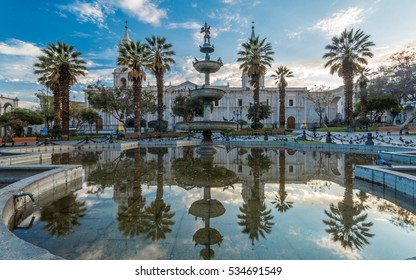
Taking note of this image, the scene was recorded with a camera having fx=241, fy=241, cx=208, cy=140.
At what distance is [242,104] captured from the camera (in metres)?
55.5

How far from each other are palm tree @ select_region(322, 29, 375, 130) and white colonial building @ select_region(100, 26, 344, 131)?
2426 cm

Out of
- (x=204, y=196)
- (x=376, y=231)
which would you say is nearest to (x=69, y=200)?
(x=204, y=196)

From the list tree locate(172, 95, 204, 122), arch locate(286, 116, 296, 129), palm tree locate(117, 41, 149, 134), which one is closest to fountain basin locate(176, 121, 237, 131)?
palm tree locate(117, 41, 149, 134)

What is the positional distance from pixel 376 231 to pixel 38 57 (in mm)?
29021

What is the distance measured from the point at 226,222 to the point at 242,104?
5359 cm

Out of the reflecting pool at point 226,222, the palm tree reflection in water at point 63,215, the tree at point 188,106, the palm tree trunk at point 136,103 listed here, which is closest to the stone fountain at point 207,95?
the reflecting pool at point 226,222

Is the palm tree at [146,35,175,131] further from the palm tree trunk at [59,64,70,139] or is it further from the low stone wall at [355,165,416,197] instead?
the low stone wall at [355,165,416,197]

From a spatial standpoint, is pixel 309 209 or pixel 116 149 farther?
pixel 116 149

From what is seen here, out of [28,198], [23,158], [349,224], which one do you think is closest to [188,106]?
[23,158]

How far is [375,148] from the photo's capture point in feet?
40.8

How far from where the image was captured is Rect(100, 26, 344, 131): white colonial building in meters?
53.7

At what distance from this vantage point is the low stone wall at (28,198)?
6.82 feet

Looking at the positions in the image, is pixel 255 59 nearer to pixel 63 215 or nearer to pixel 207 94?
pixel 207 94

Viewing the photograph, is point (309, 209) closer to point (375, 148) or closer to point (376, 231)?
point (376, 231)
